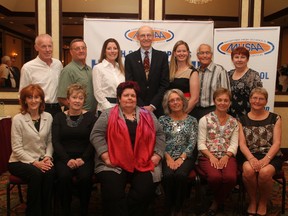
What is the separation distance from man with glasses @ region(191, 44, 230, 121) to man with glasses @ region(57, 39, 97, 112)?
1.16 meters

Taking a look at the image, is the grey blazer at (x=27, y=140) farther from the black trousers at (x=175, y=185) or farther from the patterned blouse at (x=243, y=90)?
the patterned blouse at (x=243, y=90)

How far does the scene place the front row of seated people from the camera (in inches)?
113

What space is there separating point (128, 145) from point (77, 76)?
1.07m

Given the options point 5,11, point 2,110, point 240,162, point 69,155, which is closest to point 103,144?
point 69,155

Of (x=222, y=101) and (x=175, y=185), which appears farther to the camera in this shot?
(x=222, y=101)

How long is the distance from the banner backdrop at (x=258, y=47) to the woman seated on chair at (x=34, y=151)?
2.83 metres

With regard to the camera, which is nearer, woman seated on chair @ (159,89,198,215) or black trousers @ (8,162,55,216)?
black trousers @ (8,162,55,216)

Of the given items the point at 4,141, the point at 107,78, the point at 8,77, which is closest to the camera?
the point at 107,78

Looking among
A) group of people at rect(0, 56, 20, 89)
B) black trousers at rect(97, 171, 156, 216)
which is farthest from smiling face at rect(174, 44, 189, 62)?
group of people at rect(0, 56, 20, 89)

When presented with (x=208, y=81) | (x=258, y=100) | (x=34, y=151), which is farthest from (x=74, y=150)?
(x=258, y=100)

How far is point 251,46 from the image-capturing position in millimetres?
4734

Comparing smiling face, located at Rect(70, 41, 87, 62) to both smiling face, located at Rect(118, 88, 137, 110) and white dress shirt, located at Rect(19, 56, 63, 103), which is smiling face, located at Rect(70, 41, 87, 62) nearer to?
white dress shirt, located at Rect(19, 56, 63, 103)

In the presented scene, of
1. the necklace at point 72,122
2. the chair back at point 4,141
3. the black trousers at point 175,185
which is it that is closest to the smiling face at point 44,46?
the necklace at point 72,122

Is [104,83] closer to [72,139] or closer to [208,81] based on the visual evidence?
[72,139]
